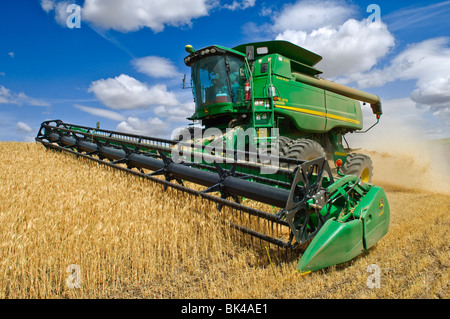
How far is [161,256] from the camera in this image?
236 centimetres

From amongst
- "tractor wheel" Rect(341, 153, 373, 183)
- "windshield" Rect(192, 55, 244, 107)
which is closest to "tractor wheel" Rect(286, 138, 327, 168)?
"tractor wheel" Rect(341, 153, 373, 183)

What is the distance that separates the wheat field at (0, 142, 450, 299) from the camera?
6.04 feet

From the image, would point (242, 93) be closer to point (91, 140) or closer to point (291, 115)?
point (291, 115)

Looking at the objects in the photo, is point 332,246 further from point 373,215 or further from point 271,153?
point 271,153

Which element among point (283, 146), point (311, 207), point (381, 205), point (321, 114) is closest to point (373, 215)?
point (381, 205)

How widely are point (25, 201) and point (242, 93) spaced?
3506 millimetres

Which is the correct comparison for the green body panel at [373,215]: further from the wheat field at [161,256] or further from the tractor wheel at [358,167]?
the tractor wheel at [358,167]

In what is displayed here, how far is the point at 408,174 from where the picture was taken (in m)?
7.07

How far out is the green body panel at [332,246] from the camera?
199 centimetres

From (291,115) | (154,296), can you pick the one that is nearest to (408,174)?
(291,115)

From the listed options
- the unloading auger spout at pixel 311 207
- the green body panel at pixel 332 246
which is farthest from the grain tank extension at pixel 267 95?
the green body panel at pixel 332 246

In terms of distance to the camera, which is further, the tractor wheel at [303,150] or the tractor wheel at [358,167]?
the tractor wheel at [358,167]

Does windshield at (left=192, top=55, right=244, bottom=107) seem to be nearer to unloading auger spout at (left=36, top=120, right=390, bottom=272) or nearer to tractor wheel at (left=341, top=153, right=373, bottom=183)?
unloading auger spout at (left=36, top=120, right=390, bottom=272)

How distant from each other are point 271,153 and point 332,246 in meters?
2.59
